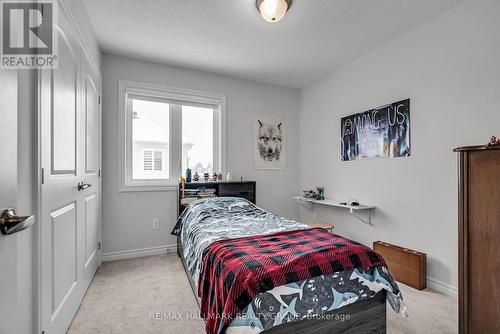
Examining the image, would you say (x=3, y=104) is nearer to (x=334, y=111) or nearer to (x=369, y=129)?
(x=369, y=129)

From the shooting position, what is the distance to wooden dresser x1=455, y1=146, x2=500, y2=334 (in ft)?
4.17

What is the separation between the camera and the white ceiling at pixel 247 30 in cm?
206

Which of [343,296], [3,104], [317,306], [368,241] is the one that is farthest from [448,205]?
[3,104]

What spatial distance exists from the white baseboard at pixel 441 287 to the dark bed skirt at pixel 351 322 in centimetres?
117

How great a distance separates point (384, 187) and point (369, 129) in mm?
711

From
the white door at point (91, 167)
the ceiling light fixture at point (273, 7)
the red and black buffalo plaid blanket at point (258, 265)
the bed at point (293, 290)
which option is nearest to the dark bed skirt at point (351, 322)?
the bed at point (293, 290)

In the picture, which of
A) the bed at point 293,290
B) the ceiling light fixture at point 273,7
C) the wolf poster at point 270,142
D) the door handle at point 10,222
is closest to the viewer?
the door handle at point 10,222

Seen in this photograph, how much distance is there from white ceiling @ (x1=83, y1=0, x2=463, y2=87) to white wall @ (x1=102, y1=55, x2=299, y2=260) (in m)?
0.21

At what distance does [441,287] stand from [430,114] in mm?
1619

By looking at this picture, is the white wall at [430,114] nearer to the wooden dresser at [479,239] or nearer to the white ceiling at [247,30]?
the white ceiling at [247,30]

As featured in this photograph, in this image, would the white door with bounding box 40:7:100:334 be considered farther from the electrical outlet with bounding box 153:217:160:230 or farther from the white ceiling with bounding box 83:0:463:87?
the electrical outlet with bounding box 153:217:160:230

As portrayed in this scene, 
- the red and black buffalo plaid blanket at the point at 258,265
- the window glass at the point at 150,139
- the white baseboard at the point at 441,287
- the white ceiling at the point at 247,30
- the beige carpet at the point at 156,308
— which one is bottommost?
the beige carpet at the point at 156,308

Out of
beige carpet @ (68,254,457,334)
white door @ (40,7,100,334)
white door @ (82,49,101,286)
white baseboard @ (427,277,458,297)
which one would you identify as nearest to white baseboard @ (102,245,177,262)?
white door @ (82,49,101,286)

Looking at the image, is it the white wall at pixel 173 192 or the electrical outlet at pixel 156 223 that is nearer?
the white wall at pixel 173 192
